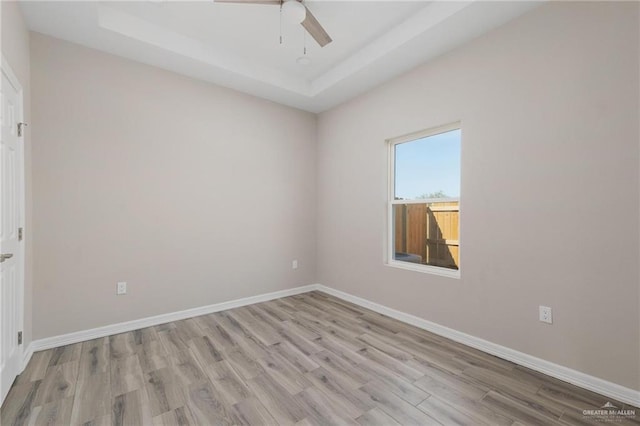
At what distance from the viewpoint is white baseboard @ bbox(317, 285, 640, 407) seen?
1.82 metres

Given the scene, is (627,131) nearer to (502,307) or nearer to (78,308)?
(502,307)

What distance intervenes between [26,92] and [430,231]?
12.8 ft

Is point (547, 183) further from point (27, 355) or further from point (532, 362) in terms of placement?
point (27, 355)

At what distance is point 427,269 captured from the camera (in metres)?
3.04

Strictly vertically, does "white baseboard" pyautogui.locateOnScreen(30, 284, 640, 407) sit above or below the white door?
below

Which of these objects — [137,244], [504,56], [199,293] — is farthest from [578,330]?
[137,244]

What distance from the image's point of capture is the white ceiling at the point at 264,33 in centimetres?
235

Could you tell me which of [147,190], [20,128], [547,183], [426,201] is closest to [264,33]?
[147,190]

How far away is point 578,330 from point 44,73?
188 inches

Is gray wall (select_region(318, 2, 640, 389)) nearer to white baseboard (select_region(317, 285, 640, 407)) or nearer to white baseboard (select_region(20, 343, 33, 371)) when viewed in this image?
white baseboard (select_region(317, 285, 640, 407))

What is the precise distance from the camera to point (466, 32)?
2.50 metres

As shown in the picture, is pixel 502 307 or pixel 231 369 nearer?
pixel 231 369

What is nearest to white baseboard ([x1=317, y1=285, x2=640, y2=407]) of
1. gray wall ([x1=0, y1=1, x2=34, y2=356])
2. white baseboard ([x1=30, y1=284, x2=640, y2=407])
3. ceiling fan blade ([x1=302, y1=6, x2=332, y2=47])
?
white baseboard ([x1=30, y1=284, x2=640, y2=407])

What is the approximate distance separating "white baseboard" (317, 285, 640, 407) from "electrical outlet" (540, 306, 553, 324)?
306 mm
